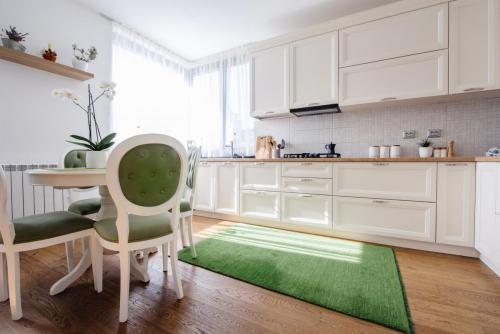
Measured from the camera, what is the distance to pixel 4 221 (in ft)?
3.58

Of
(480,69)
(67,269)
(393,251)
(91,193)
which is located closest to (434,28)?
(480,69)

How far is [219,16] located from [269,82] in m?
1.06

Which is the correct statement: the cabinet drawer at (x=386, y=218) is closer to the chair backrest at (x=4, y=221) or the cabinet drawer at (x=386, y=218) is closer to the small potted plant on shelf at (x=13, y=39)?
the chair backrest at (x=4, y=221)

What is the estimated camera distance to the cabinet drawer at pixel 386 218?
2037 millimetres

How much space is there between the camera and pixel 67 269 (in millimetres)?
1712

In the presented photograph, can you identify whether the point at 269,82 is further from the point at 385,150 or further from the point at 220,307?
the point at 220,307

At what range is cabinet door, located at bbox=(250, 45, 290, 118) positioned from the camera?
293 centimetres

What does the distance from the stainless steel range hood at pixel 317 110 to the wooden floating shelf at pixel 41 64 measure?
256 cm

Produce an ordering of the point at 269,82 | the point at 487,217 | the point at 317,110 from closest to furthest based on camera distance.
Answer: the point at 487,217 < the point at 317,110 < the point at 269,82

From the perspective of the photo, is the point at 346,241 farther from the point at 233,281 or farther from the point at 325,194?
the point at 233,281

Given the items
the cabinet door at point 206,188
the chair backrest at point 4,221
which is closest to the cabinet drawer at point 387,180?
the cabinet door at point 206,188

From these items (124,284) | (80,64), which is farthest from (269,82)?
(124,284)

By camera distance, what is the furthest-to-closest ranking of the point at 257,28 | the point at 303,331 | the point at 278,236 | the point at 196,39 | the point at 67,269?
1. the point at 196,39
2. the point at 257,28
3. the point at 278,236
4. the point at 67,269
5. the point at 303,331

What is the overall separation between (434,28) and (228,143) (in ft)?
9.40
